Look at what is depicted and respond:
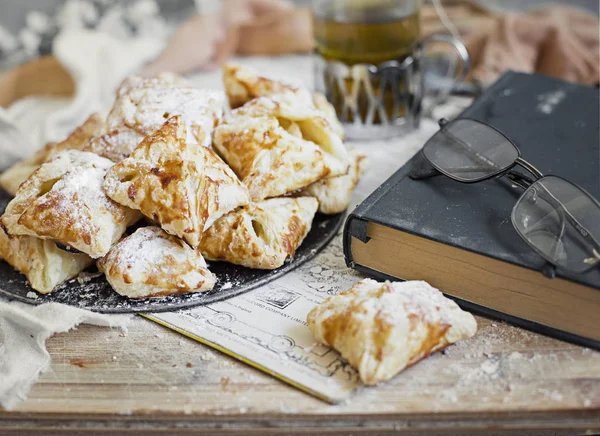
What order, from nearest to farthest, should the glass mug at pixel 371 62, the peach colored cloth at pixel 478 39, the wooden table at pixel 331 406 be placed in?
the wooden table at pixel 331 406
the glass mug at pixel 371 62
the peach colored cloth at pixel 478 39

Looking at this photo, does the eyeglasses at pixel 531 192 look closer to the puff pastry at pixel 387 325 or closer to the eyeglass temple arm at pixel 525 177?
the eyeglass temple arm at pixel 525 177

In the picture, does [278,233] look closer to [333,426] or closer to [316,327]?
[316,327]

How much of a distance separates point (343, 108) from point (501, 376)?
97 centimetres

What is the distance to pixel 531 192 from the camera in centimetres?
119

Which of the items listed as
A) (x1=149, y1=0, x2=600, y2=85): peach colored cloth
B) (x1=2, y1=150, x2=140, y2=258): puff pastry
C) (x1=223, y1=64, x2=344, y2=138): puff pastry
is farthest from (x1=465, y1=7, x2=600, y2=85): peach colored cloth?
(x1=2, y1=150, x2=140, y2=258): puff pastry

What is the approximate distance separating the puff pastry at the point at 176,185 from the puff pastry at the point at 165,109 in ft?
0.29

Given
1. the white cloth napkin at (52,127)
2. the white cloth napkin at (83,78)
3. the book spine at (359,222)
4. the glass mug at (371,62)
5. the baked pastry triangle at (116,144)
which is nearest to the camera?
the white cloth napkin at (52,127)

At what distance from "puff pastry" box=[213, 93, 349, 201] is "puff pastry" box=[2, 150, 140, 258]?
0.22 meters

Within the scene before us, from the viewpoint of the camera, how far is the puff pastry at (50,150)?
1.47 m

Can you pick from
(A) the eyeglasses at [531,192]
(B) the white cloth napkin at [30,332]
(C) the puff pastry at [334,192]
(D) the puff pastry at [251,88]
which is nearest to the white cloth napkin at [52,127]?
(B) the white cloth napkin at [30,332]

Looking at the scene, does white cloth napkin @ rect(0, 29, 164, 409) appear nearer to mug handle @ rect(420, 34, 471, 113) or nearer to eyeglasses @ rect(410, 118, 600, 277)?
eyeglasses @ rect(410, 118, 600, 277)

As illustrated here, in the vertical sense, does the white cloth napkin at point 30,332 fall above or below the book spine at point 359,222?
below

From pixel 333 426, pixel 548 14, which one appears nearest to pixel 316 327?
pixel 333 426

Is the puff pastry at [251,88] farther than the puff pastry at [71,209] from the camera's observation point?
Yes
